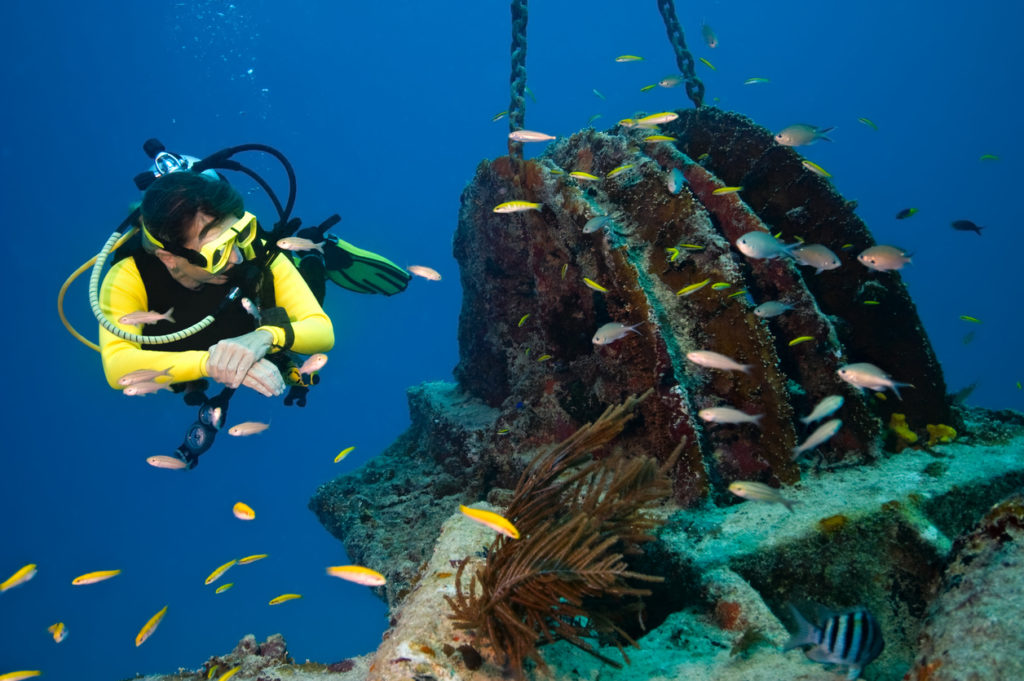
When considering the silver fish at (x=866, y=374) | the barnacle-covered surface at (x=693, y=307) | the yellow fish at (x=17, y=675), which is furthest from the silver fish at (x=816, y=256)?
the yellow fish at (x=17, y=675)

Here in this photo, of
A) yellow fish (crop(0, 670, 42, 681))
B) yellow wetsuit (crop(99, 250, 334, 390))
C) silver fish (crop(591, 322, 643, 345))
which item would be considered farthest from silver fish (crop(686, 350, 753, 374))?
yellow fish (crop(0, 670, 42, 681))

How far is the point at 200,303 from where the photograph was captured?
13.1 feet

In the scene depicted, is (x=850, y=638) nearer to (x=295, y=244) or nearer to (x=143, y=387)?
(x=143, y=387)

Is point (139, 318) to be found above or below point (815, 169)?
below

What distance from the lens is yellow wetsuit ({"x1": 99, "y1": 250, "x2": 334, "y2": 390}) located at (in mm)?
3539

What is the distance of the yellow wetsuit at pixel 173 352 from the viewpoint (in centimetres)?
354

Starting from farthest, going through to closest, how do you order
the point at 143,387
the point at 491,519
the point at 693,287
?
the point at 693,287
the point at 143,387
the point at 491,519

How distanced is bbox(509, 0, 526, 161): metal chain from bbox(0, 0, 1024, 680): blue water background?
46.0 meters

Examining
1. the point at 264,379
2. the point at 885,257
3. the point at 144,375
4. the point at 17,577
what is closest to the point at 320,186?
the point at 17,577

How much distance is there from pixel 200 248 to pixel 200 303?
525 mm

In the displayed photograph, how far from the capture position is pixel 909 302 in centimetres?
429

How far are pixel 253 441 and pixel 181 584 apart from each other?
27381 mm

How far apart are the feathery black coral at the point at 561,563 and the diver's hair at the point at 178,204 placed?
10.2ft

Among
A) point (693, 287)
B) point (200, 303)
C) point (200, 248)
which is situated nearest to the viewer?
point (200, 248)
